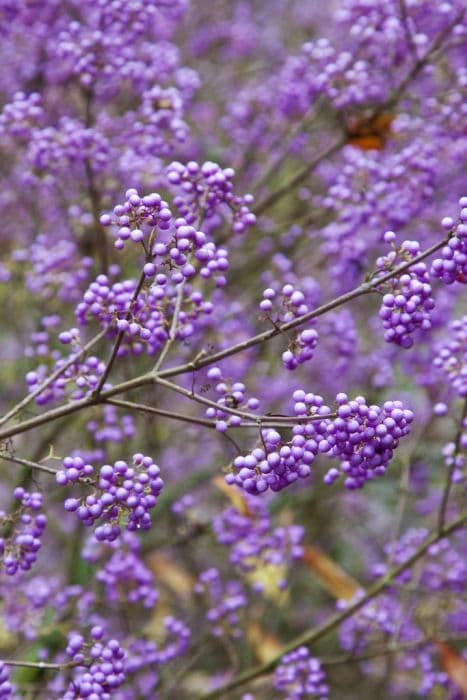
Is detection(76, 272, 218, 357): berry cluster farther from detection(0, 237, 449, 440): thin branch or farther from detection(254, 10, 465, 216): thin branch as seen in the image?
detection(254, 10, 465, 216): thin branch

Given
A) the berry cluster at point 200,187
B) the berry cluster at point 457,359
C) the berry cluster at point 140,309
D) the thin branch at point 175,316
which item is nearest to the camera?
the thin branch at point 175,316

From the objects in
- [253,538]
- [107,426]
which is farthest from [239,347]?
[253,538]

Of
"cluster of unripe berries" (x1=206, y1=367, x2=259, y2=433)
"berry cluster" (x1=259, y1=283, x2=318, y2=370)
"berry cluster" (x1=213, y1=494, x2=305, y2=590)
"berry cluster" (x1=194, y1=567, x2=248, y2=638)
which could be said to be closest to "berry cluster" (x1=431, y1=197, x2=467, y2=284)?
"berry cluster" (x1=259, y1=283, x2=318, y2=370)

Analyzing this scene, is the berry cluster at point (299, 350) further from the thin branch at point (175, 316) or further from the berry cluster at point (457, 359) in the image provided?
the berry cluster at point (457, 359)

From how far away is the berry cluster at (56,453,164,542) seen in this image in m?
1.99

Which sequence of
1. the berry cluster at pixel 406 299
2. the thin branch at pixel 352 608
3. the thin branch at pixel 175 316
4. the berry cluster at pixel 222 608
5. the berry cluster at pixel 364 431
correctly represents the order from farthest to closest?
the berry cluster at pixel 222 608 → the thin branch at pixel 352 608 → the thin branch at pixel 175 316 → the berry cluster at pixel 406 299 → the berry cluster at pixel 364 431

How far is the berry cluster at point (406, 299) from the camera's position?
203 cm

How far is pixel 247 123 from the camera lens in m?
5.11

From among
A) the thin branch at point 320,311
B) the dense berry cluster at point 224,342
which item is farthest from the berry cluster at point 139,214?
the thin branch at point 320,311

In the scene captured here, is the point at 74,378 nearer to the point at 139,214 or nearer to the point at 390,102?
the point at 139,214

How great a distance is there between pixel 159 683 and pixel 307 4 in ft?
22.1

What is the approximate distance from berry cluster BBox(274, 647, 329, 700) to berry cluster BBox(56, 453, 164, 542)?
1.40m

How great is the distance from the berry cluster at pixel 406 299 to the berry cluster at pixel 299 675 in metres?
1.60

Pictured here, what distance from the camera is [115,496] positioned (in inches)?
78.9
